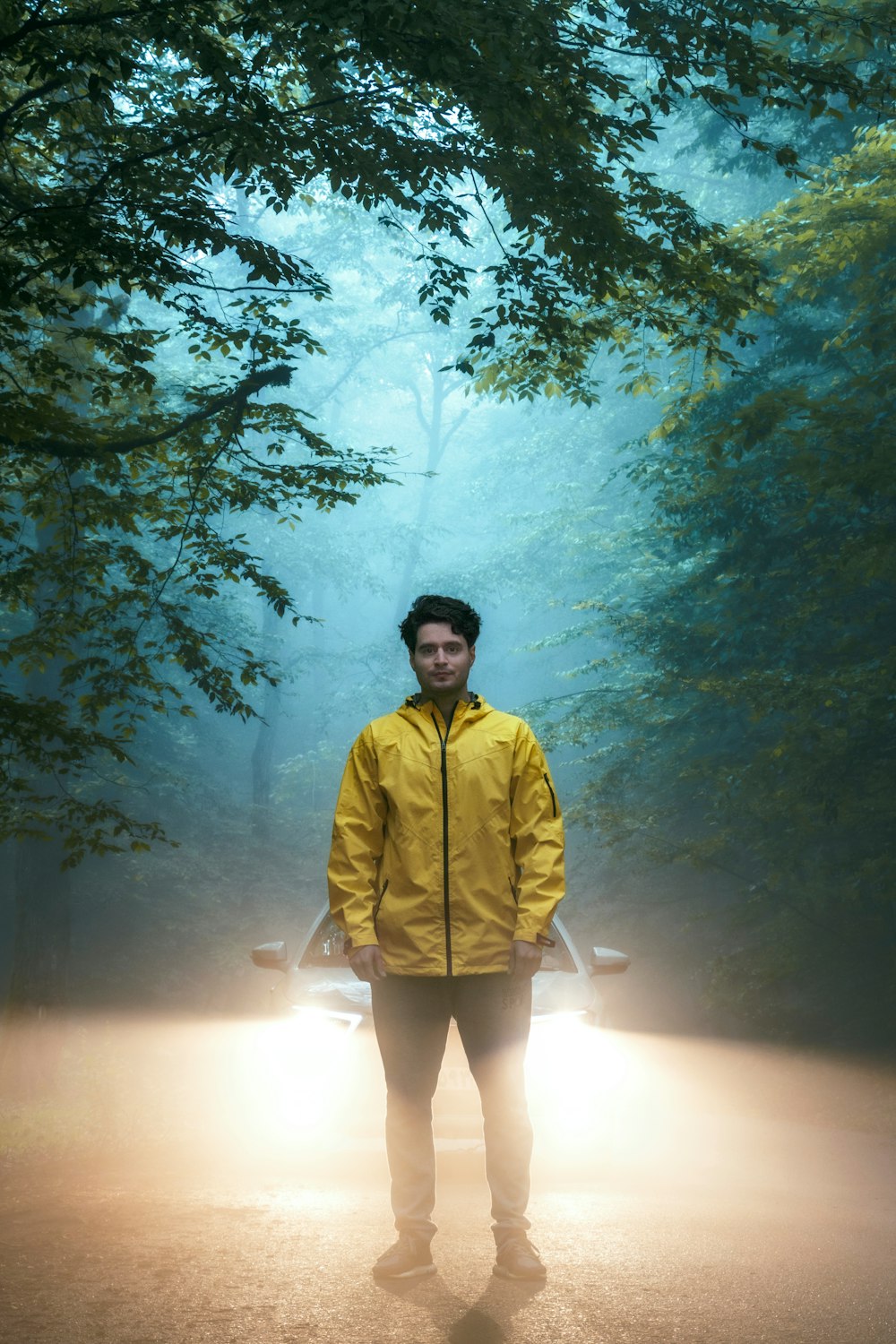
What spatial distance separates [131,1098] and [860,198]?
34.0 feet

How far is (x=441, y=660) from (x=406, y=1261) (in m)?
2.07

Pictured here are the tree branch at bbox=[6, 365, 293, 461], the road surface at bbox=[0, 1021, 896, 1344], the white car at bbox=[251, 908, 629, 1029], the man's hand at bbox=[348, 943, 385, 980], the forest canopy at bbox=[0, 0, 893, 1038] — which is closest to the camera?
the road surface at bbox=[0, 1021, 896, 1344]

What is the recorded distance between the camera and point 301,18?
6.84 metres

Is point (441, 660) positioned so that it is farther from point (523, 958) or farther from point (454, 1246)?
point (454, 1246)

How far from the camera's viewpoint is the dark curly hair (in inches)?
188

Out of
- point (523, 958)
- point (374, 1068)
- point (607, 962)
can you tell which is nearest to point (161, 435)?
point (607, 962)

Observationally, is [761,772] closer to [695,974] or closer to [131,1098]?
[695,974]

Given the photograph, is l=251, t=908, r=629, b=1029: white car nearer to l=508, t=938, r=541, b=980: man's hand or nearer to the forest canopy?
l=508, t=938, r=541, b=980: man's hand

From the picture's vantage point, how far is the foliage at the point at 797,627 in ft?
40.4

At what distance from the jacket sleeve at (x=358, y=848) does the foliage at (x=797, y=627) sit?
6336 mm

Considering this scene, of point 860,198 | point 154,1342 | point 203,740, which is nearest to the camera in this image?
point 154,1342

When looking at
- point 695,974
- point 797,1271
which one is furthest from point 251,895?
point 797,1271

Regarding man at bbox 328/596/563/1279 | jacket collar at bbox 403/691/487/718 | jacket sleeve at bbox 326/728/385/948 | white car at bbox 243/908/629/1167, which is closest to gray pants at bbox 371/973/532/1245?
man at bbox 328/596/563/1279

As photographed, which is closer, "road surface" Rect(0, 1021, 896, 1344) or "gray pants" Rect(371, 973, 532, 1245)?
"road surface" Rect(0, 1021, 896, 1344)
